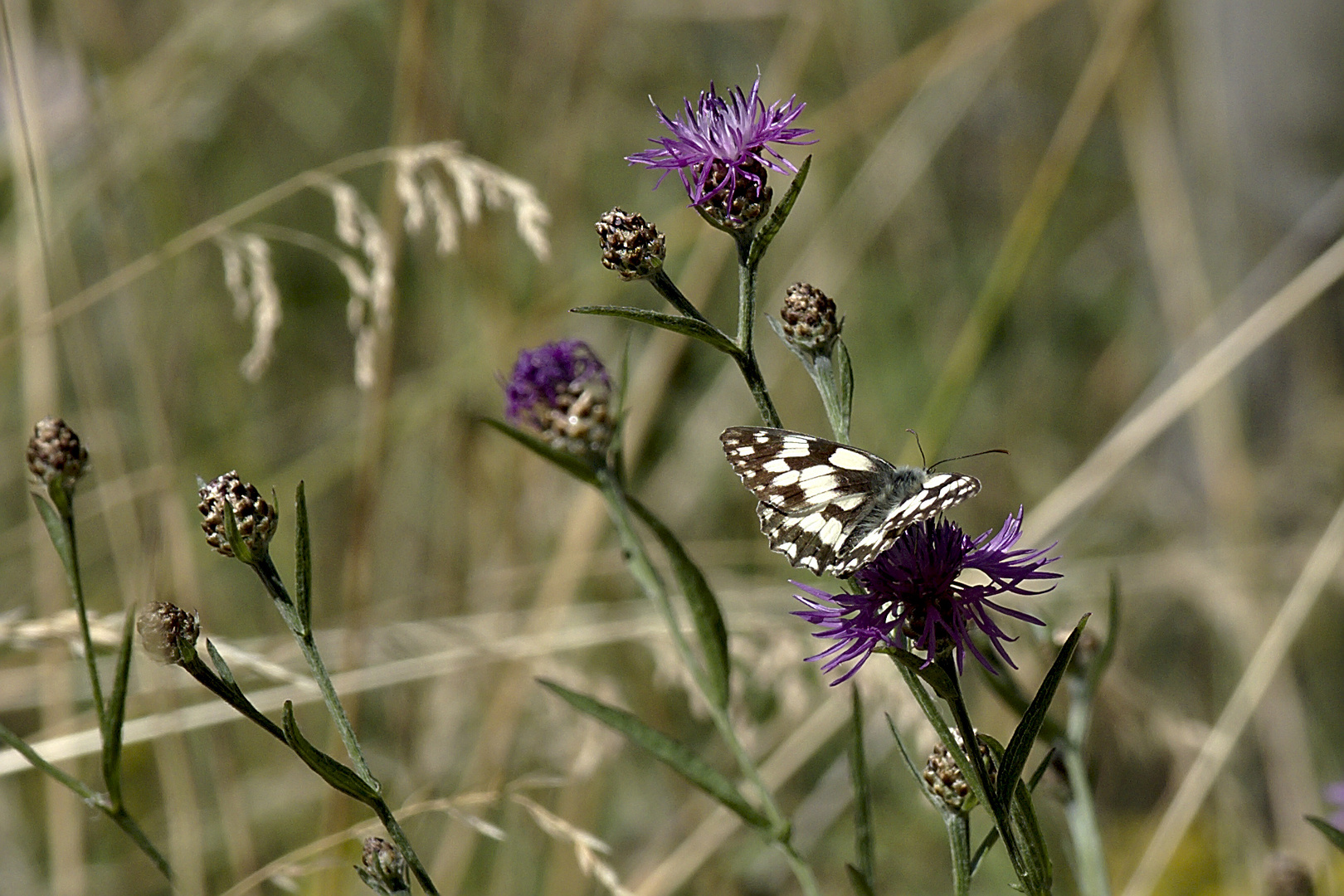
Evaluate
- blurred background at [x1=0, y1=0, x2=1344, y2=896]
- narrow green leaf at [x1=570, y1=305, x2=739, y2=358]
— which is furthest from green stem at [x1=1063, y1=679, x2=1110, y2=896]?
narrow green leaf at [x1=570, y1=305, x2=739, y2=358]

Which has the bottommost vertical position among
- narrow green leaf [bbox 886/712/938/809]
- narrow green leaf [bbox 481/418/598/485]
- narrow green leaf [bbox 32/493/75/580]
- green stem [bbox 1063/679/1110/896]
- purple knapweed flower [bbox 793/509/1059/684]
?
green stem [bbox 1063/679/1110/896]

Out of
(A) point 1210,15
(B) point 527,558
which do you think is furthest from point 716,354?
(A) point 1210,15

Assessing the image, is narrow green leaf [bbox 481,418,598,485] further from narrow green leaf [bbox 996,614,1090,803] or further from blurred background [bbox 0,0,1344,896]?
narrow green leaf [bbox 996,614,1090,803]

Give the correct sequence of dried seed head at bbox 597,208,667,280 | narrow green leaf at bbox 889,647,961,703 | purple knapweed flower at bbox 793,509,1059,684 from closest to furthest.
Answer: narrow green leaf at bbox 889,647,961,703 → purple knapweed flower at bbox 793,509,1059,684 → dried seed head at bbox 597,208,667,280

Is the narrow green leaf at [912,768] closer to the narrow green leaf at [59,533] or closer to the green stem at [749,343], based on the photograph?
the green stem at [749,343]

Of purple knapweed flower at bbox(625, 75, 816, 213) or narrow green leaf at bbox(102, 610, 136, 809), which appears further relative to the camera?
purple knapweed flower at bbox(625, 75, 816, 213)

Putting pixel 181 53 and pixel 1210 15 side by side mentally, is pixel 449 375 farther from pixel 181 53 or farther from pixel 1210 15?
pixel 1210 15

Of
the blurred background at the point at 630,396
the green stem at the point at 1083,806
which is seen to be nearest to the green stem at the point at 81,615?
the blurred background at the point at 630,396
